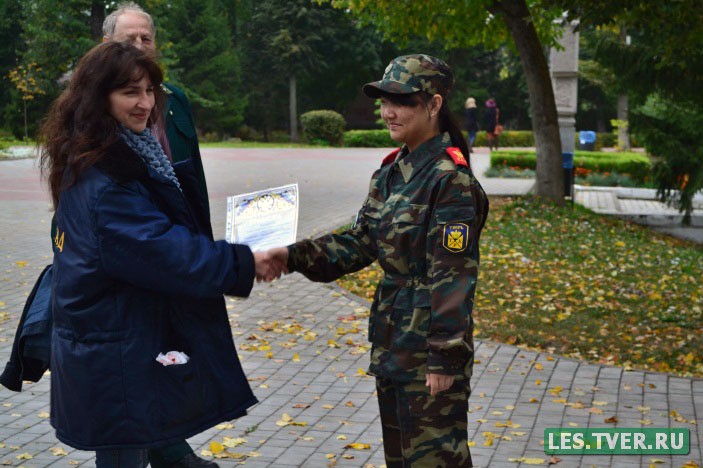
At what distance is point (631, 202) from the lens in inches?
778

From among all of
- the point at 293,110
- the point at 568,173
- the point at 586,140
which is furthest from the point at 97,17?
the point at 568,173

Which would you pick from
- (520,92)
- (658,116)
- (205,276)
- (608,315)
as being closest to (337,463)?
(205,276)

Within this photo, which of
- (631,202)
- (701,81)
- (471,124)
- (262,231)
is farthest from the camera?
(471,124)

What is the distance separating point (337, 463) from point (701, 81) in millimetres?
5595

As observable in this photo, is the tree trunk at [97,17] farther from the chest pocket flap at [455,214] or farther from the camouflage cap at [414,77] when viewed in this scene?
the chest pocket flap at [455,214]

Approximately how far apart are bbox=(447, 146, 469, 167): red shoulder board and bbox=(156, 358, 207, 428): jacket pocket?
1165 mm

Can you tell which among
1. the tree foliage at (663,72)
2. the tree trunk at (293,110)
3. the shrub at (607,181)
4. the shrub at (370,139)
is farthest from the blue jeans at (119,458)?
the tree trunk at (293,110)

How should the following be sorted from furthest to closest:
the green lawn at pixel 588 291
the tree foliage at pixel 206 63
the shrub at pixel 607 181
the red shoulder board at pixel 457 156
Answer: the tree foliage at pixel 206 63 < the shrub at pixel 607 181 < the green lawn at pixel 588 291 < the red shoulder board at pixel 457 156

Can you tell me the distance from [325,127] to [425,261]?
3915cm

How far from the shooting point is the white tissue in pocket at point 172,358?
3.30m

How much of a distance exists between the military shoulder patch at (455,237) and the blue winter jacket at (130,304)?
0.68 meters

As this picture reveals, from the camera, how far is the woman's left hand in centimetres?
342

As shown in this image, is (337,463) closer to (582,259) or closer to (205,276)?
(205,276)

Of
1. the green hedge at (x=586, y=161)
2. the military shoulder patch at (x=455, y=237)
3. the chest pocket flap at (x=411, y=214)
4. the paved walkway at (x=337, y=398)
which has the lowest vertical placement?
the paved walkway at (x=337, y=398)
